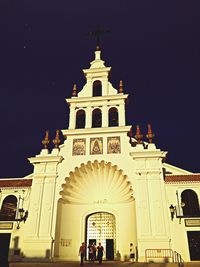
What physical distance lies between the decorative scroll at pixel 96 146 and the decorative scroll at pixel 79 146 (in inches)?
24.1

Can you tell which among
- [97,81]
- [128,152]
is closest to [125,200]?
[128,152]

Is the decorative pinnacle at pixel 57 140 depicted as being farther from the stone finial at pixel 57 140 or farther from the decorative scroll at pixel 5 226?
the decorative scroll at pixel 5 226

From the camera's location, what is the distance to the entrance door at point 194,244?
602 inches

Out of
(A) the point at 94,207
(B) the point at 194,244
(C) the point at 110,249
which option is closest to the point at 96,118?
(A) the point at 94,207

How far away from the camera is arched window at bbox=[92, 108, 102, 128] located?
20828mm

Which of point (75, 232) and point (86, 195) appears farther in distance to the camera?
point (86, 195)

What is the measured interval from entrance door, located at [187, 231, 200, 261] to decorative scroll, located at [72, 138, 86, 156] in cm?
901

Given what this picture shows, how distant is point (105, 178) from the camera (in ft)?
61.4

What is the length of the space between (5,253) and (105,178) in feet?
27.9

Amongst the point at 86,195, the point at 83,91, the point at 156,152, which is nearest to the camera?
the point at 156,152

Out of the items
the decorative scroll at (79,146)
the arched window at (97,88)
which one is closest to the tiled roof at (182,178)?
the decorative scroll at (79,146)

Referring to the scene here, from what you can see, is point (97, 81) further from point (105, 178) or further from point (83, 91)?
point (105, 178)

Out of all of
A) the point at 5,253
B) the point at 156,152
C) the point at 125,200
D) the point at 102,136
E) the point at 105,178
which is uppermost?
the point at 102,136

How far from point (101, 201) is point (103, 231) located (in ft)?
Answer: 6.74
